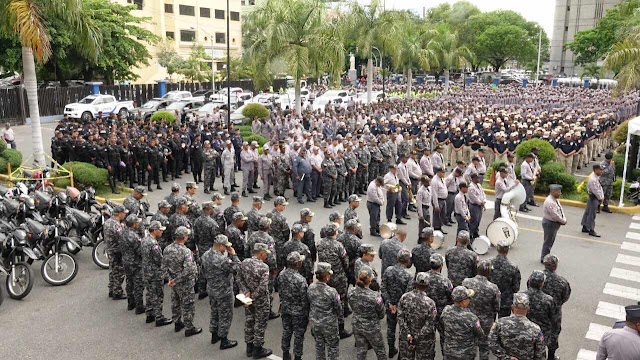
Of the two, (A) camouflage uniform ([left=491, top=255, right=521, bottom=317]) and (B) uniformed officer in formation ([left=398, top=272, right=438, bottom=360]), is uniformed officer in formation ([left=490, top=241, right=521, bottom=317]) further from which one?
(B) uniformed officer in formation ([left=398, top=272, right=438, bottom=360])

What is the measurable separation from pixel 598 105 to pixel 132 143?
2687 centimetres

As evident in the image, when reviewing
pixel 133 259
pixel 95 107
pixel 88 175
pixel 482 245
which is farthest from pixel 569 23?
pixel 133 259

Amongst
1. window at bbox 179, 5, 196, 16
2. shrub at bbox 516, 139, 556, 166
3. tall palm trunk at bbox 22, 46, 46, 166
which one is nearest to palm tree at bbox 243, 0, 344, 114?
tall palm trunk at bbox 22, 46, 46, 166

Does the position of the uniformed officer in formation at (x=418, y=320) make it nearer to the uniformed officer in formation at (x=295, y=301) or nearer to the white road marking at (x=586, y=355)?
the uniformed officer in formation at (x=295, y=301)

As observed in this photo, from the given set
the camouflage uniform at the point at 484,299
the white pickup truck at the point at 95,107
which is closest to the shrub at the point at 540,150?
the camouflage uniform at the point at 484,299

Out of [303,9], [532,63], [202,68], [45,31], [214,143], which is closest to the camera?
[45,31]

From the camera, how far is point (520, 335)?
581cm

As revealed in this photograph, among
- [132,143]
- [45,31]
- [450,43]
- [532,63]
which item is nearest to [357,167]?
[132,143]

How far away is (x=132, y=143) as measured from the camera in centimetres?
1677

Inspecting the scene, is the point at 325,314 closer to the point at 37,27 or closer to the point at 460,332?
the point at 460,332

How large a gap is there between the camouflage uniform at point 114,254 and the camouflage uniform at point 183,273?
146 centimetres

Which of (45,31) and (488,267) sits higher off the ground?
(45,31)

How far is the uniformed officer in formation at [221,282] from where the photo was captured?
300 inches

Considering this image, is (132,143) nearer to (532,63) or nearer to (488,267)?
(488,267)
